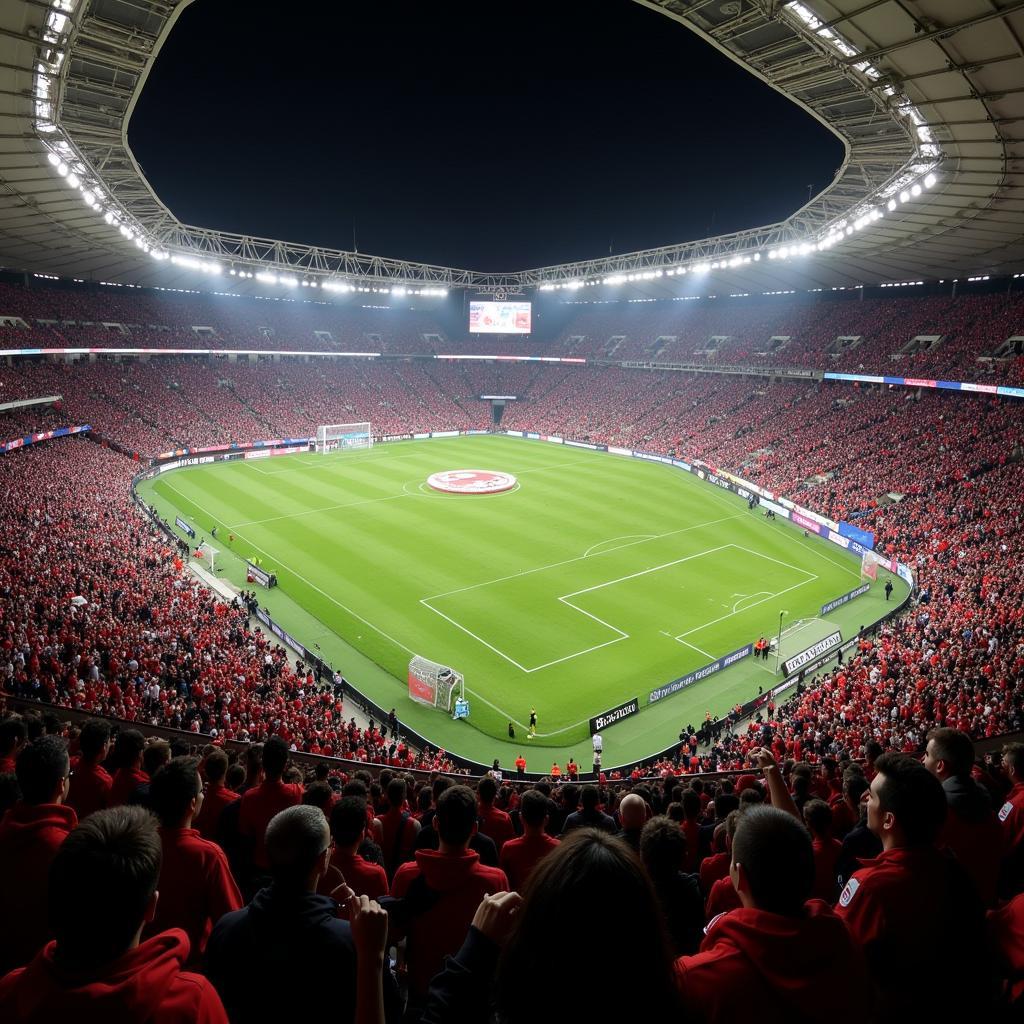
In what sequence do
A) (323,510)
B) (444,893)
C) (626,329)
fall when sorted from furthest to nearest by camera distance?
(626,329)
(323,510)
(444,893)

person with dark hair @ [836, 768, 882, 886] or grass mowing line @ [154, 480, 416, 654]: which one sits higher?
person with dark hair @ [836, 768, 882, 886]

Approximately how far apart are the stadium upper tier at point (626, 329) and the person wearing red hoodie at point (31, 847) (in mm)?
51491

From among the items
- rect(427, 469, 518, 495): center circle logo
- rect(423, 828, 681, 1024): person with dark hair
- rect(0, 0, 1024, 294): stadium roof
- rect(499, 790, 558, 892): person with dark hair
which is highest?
A: rect(0, 0, 1024, 294): stadium roof

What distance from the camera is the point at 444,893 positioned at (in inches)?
154

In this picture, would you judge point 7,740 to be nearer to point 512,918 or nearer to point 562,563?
point 512,918

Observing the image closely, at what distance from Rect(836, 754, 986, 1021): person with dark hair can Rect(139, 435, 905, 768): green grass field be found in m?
18.4

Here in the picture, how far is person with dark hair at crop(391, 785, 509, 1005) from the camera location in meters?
3.91

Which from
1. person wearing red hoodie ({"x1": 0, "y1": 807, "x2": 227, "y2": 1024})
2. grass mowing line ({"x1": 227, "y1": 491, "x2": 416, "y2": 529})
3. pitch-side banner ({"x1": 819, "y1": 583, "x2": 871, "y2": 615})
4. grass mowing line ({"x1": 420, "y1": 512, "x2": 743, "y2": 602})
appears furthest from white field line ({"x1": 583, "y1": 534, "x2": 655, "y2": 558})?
person wearing red hoodie ({"x1": 0, "y1": 807, "x2": 227, "y2": 1024})

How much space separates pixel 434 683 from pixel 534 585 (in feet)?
37.6

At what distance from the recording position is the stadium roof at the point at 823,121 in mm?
17797

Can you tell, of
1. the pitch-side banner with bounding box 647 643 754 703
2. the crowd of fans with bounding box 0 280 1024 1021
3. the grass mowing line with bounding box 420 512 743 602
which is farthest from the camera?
the grass mowing line with bounding box 420 512 743 602

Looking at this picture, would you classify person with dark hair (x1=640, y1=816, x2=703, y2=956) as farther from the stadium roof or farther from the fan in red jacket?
the stadium roof

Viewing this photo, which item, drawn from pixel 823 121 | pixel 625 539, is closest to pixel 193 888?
pixel 823 121

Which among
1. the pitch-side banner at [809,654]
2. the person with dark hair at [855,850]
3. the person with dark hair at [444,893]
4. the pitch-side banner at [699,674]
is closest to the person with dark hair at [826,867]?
the person with dark hair at [855,850]
